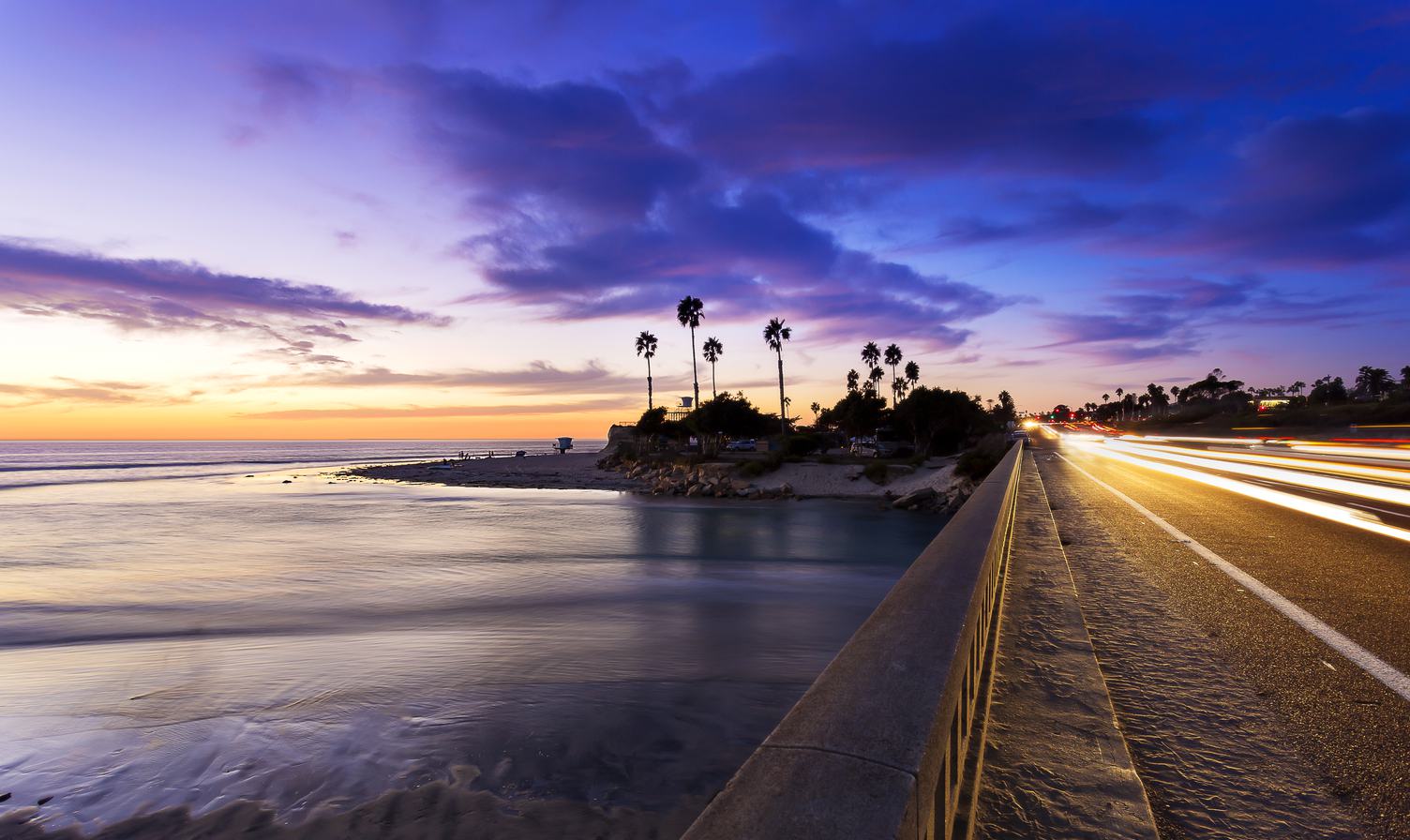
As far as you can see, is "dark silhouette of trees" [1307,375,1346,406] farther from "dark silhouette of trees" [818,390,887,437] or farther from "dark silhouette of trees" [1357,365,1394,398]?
"dark silhouette of trees" [818,390,887,437]

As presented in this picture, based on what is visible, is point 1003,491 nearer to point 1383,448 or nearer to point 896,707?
point 896,707

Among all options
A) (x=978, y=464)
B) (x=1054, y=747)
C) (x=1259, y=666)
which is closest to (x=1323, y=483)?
(x=978, y=464)

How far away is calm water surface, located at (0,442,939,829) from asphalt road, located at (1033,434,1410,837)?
400 cm

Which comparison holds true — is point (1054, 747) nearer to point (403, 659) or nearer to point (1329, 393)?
point (403, 659)

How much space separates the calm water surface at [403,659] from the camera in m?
6.86

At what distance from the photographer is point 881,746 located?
66.1 inches

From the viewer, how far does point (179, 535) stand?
99.6ft

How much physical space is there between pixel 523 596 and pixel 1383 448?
1664 inches

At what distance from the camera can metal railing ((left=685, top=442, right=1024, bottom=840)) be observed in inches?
54.6

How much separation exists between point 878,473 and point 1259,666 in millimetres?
46497

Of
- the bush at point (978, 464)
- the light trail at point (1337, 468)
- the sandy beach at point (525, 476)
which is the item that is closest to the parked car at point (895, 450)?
the sandy beach at point (525, 476)

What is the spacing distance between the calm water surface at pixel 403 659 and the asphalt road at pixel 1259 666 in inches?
157

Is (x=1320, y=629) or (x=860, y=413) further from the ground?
(x=860, y=413)

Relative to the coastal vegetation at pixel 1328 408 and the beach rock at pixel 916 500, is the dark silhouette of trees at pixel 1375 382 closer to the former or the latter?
the coastal vegetation at pixel 1328 408
